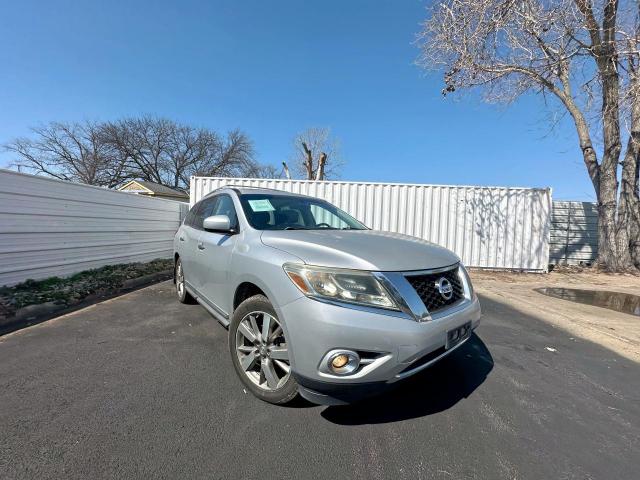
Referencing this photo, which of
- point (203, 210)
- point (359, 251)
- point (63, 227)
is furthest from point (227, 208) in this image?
point (63, 227)

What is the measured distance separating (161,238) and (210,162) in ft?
120

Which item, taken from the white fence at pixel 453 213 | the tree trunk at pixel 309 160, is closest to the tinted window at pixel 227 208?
the white fence at pixel 453 213

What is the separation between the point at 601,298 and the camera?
23.6ft

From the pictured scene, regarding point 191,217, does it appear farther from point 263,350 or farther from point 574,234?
point 574,234

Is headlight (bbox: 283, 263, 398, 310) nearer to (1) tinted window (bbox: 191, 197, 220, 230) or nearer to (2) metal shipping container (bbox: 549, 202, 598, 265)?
(1) tinted window (bbox: 191, 197, 220, 230)

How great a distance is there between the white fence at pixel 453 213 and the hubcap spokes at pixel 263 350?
896cm

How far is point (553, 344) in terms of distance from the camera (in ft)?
13.8

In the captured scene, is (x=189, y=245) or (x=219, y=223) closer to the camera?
(x=219, y=223)

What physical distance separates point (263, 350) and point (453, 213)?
10.3 meters

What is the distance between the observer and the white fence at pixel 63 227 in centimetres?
559

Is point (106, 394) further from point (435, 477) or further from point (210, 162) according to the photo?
point (210, 162)

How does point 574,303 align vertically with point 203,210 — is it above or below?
below

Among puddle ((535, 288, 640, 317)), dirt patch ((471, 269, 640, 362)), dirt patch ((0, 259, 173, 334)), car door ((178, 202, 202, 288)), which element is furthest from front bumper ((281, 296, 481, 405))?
puddle ((535, 288, 640, 317))

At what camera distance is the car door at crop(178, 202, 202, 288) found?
166 inches
